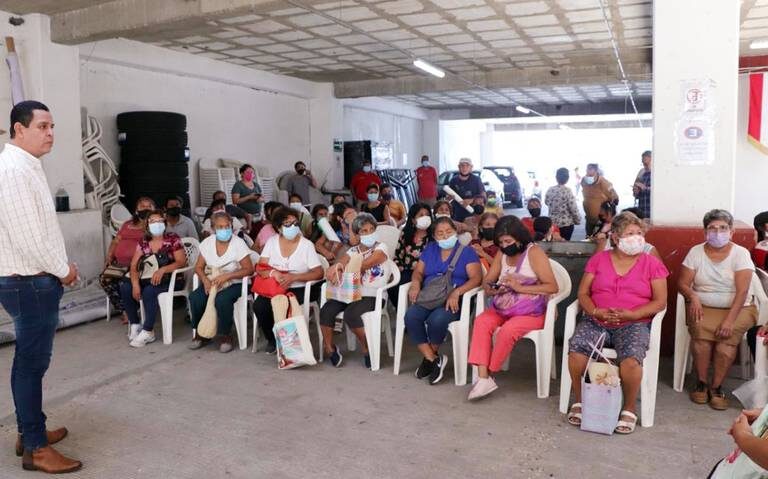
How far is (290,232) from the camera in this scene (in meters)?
4.82

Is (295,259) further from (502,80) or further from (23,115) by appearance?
(502,80)

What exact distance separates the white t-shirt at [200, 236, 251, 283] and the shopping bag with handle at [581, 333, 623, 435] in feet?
9.07

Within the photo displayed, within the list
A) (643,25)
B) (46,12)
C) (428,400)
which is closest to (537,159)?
(643,25)

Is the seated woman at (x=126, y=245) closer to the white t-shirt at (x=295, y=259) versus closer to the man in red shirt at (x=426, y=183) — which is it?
the white t-shirt at (x=295, y=259)

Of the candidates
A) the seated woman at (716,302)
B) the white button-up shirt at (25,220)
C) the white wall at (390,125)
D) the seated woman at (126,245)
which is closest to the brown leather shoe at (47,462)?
the white button-up shirt at (25,220)

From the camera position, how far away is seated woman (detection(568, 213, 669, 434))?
343 centimetres

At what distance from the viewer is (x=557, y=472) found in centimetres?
296

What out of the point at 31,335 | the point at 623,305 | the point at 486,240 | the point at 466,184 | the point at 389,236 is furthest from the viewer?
the point at 466,184

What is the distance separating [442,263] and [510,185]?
1431 centimetres

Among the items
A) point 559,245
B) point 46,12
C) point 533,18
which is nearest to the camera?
point 559,245

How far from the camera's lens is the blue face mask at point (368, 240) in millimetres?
4688

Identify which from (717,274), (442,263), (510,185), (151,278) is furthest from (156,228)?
(510,185)

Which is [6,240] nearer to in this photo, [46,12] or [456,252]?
[456,252]

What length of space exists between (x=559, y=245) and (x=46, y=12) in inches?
218
